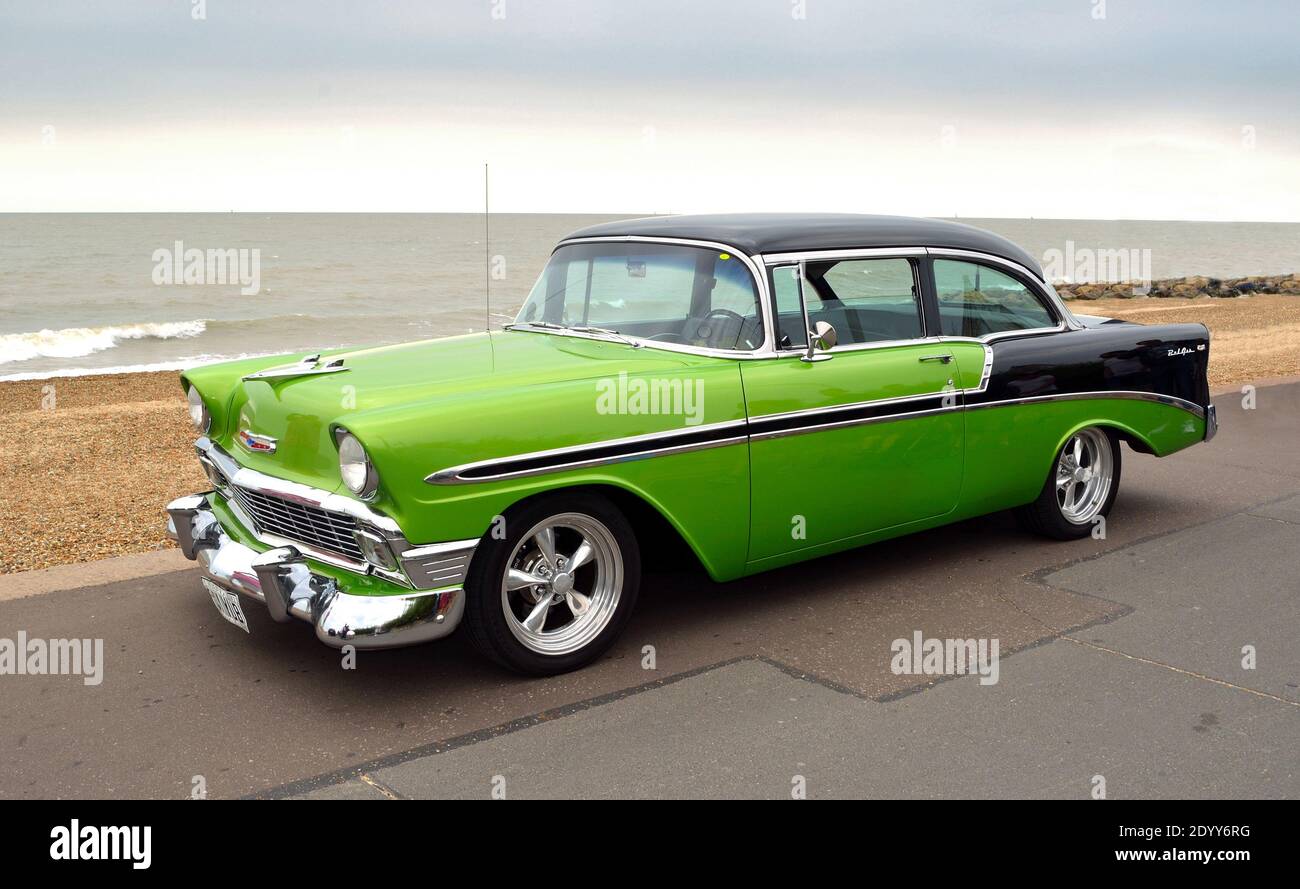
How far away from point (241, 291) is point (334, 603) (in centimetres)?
3850

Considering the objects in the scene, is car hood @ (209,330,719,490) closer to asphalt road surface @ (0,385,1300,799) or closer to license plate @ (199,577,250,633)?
license plate @ (199,577,250,633)

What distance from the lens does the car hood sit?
14.0 ft

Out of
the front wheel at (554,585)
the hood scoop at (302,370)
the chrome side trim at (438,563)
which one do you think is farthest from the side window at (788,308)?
the hood scoop at (302,370)

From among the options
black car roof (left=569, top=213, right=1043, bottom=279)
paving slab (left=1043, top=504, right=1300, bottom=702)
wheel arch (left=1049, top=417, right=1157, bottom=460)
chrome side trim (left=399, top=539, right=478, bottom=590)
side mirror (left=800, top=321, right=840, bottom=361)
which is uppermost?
black car roof (left=569, top=213, right=1043, bottom=279)

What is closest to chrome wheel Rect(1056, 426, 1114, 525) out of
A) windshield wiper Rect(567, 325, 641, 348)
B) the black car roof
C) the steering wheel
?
the black car roof

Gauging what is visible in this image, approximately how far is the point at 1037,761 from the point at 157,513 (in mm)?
5265

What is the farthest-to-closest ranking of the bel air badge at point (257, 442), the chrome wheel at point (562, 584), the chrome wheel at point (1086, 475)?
the chrome wheel at point (1086, 475) < the bel air badge at point (257, 442) < the chrome wheel at point (562, 584)

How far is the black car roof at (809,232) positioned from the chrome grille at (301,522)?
2012mm

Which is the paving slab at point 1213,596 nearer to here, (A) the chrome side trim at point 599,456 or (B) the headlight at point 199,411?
(A) the chrome side trim at point 599,456

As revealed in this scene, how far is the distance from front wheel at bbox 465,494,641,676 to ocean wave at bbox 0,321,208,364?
22.1 m

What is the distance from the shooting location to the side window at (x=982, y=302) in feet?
18.9

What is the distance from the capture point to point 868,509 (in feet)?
17.2

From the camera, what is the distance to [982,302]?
594cm

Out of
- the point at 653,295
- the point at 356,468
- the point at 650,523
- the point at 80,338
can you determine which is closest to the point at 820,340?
the point at 653,295
